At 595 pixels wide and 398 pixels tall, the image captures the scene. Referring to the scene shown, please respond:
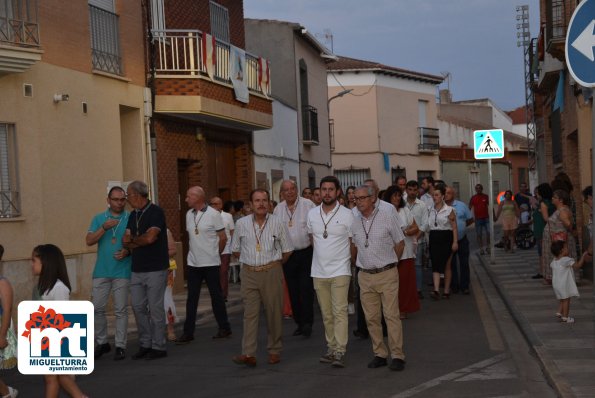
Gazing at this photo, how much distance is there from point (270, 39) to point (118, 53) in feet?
48.4

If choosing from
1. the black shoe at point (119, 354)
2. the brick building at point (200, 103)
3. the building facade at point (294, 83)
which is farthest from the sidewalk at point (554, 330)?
the building facade at point (294, 83)

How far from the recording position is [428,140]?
5206 centimetres

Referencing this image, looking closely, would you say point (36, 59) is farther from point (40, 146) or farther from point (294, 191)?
point (294, 191)

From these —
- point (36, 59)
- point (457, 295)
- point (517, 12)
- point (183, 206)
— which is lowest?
point (457, 295)

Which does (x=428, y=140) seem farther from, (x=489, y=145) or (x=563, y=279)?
(x=563, y=279)

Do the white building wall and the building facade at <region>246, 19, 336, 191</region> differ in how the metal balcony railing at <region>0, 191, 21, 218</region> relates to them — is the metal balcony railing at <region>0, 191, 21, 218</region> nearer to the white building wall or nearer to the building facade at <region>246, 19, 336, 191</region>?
the white building wall

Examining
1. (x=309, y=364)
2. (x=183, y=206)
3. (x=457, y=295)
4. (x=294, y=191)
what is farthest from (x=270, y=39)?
(x=309, y=364)

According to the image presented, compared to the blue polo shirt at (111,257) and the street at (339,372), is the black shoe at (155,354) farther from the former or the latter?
the blue polo shirt at (111,257)

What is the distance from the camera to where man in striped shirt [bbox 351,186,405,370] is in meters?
10.2

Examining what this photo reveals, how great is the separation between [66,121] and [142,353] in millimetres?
6395

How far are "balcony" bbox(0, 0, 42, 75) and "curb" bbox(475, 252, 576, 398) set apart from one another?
7714mm

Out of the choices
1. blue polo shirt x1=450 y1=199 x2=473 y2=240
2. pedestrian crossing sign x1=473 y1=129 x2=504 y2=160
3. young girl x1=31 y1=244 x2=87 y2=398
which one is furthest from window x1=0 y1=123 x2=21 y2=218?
pedestrian crossing sign x1=473 y1=129 x2=504 y2=160

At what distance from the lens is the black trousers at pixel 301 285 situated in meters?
13.2

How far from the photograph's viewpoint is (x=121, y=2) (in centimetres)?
1959
